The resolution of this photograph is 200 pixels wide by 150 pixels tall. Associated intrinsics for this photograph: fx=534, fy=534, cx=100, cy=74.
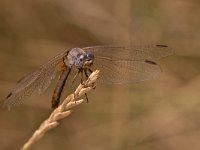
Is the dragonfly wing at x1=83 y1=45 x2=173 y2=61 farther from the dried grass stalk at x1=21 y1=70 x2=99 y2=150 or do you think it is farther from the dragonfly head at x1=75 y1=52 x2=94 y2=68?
the dried grass stalk at x1=21 y1=70 x2=99 y2=150

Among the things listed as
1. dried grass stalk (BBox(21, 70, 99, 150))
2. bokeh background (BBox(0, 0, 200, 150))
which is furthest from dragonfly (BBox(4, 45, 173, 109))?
bokeh background (BBox(0, 0, 200, 150))

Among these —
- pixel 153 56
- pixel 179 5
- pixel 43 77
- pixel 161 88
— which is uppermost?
pixel 179 5

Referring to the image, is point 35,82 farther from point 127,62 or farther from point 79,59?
point 127,62

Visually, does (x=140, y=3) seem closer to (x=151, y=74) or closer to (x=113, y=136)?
(x=113, y=136)

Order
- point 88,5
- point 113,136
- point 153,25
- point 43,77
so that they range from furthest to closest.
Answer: point 88,5
point 153,25
point 113,136
point 43,77

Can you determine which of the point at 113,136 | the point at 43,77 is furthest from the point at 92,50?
the point at 113,136
